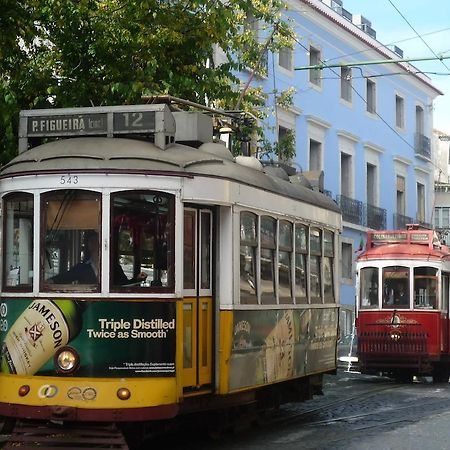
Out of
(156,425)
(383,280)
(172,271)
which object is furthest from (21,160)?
(383,280)

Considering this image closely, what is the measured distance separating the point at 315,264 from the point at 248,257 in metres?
2.41

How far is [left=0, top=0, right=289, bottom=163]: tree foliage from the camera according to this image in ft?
44.4

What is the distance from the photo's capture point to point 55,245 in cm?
994

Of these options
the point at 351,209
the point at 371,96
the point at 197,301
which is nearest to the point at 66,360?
the point at 197,301

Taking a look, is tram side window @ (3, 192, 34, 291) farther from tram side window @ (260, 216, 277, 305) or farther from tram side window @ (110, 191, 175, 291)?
Result: tram side window @ (260, 216, 277, 305)

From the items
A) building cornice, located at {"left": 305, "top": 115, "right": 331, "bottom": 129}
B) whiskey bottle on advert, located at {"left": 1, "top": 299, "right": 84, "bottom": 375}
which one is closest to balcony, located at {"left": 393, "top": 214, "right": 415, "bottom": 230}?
building cornice, located at {"left": 305, "top": 115, "right": 331, "bottom": 129}

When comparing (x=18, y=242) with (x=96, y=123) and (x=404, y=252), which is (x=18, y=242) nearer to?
(x=96, y=123)

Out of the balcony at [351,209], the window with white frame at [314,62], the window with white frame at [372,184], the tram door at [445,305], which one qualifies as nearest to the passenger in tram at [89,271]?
the tram door at [445,305]

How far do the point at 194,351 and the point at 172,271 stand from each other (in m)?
0.81

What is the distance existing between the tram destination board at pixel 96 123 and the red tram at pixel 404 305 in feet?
38.5

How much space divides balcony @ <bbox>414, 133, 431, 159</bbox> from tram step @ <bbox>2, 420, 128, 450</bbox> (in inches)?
1233

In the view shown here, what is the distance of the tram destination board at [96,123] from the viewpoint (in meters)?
10.5

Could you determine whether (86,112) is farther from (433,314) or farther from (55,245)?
(433,314)

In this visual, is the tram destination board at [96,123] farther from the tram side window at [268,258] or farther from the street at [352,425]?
the street at [352,425]
